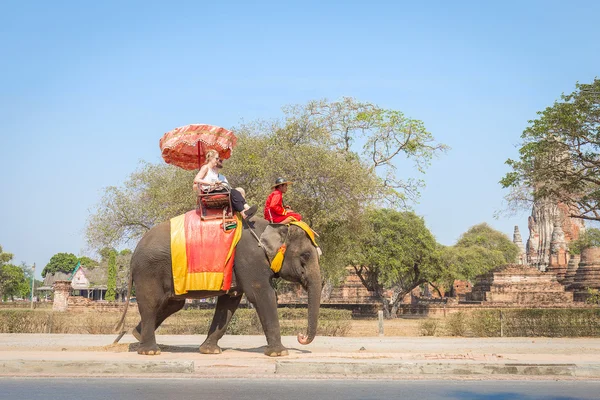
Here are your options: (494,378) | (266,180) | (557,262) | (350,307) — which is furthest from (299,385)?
(557,262)

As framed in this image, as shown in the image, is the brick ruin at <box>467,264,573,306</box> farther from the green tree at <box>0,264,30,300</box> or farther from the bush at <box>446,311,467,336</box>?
the green tree at <box>0,264,30,300</box>

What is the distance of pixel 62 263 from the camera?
131000mm

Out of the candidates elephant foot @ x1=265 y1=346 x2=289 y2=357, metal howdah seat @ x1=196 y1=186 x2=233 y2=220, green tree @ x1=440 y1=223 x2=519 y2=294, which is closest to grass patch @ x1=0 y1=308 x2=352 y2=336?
elephant foot @ x1=265 y1=346 x2=289 y2=357

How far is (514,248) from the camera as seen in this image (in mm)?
105625

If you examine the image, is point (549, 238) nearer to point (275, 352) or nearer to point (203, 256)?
point (275, 352)

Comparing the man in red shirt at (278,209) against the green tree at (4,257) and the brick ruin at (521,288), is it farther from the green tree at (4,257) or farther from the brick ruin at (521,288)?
the green tree at (4,257)

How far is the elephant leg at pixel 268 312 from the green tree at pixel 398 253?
1349 inches

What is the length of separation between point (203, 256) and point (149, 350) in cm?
184

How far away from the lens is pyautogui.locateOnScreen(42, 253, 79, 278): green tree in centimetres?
13100

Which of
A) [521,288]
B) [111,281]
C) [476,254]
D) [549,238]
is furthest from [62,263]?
[521,288]

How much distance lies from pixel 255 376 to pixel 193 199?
19.3 m

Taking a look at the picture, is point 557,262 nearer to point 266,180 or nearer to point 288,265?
point 266,180

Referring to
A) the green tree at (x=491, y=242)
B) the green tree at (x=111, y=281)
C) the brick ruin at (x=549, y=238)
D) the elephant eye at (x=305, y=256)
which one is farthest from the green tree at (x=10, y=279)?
the elephant eye at (x=305, y=256)

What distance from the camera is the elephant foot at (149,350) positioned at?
10.9 meters
